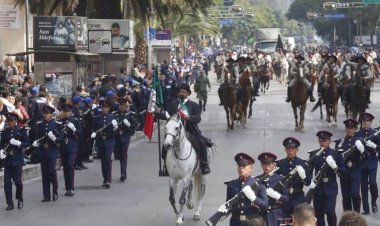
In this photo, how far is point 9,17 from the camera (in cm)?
4166

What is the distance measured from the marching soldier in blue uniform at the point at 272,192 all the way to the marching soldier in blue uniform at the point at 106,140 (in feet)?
27.1

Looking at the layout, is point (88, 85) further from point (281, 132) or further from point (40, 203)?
point (40, 203)

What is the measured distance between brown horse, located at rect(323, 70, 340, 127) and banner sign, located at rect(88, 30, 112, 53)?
8.02 metres

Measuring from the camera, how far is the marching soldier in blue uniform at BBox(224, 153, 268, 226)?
465 inches

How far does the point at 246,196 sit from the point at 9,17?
31.3 metres

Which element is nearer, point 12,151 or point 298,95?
point 12,151

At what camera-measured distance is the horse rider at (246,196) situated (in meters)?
11.8

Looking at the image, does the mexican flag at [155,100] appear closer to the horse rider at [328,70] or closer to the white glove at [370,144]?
the white glove at [370,144]

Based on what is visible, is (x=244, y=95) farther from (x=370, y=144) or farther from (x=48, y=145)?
(x=370, y=144)

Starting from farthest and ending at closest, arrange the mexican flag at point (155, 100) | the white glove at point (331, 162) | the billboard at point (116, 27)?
the billboard at point (116, 27) < the mexican flag at point (155, 100) < the white glove at point (331, 162)

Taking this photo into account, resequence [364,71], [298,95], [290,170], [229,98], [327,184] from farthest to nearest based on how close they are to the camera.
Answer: [229,98]
[298,95]
[364,71]
[327,184]
[290,170]

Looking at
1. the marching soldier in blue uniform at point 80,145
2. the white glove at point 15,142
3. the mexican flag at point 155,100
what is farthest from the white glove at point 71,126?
the marching soldier in blue uniform at point 80,145

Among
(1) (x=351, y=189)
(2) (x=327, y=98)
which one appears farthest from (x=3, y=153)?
(2) (x=327, y=98)

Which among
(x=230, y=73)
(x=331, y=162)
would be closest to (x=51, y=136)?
(x=331, y=162)
